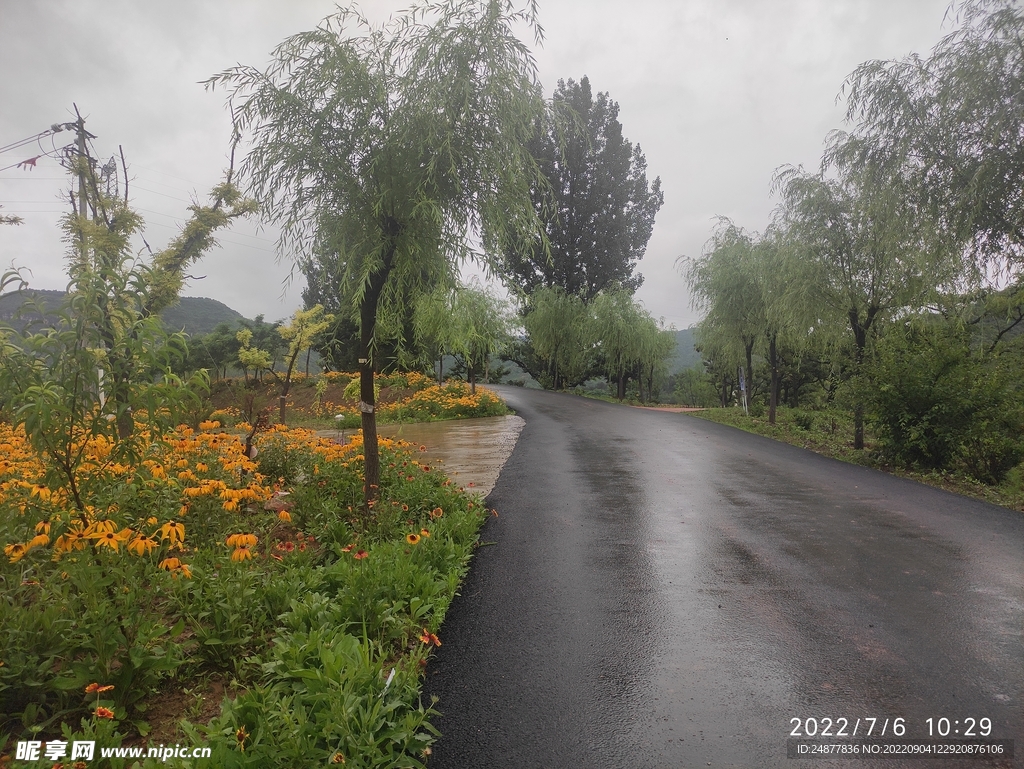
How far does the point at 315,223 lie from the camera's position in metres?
4.79

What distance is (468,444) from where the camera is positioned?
11422 mm

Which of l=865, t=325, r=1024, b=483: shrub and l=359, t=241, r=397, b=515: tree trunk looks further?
l=865, t=325, r=1024, b=483: shrub

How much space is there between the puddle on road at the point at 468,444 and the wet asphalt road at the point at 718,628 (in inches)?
50.9

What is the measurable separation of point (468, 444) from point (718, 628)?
8.30 metres

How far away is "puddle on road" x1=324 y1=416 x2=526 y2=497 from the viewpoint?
26.3 ft

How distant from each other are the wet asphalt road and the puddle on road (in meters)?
1.29

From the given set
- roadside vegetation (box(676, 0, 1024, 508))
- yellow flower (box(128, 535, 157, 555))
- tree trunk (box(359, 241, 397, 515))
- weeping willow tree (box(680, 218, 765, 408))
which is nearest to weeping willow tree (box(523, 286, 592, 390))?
weeping willow tree (box(680, 218, 765, 408))

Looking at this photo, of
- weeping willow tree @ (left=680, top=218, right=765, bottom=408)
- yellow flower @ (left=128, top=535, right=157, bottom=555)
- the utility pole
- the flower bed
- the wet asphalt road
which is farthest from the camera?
weeping willow tree @ (left=680, top=218, right=765, bottom=408)

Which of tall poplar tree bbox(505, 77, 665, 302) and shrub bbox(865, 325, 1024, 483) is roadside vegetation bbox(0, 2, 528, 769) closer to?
shrub bbox(865, 325, 1024, 483)

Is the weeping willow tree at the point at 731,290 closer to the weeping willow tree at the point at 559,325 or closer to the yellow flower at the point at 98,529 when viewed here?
the weeping willow tree at the point at 559,325

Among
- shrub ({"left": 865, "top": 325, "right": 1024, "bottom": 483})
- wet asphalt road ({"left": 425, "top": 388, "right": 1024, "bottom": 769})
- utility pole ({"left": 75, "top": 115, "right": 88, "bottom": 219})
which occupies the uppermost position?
utility pole ({"left": 75, "top": 115, "right": 88, "bottom": 219})

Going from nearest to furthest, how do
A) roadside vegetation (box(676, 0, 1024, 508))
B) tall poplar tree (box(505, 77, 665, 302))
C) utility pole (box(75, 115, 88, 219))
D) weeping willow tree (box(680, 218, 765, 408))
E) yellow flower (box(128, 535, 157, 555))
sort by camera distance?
yellow flower (box(128, 535, 157, 555))
roadside vegetation (box(676, 0, 1024, 508))
utility pole (box(75, 115, 88, 219))
weeping willow tree (box(680, 218, 765, 408))
tall poplar tree (box(505, 77, 665, 302))

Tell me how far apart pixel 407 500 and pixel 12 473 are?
10.1 ft

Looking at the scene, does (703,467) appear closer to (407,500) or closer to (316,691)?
(407,500)
